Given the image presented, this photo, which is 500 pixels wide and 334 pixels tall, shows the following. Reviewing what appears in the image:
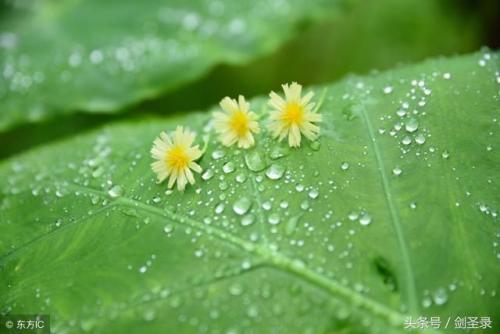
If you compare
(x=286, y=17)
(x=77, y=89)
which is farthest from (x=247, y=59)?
(x=77, y=89)

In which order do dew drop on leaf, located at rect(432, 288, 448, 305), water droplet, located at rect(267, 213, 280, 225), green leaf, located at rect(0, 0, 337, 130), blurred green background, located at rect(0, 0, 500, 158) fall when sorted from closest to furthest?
1. dew drop on leaf, located at rect(432, 288, 448, 305)
2. water droplet, located at rect(267, 213, 280, 225)
3. green leaf, located at rect(0, 0, 337, 130)
4. blurred green background, located at rect(0, 0, 500, 158)

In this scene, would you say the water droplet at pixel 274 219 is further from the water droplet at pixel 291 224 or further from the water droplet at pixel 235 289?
the water droplet at pixel 235 289

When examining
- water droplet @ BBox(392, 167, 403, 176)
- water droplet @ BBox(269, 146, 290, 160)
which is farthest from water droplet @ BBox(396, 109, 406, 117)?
water droplet @ BBox(269, 146, 290, 160)

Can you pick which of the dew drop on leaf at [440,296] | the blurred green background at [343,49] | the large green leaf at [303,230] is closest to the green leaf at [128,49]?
the blurred green background at [343,49]

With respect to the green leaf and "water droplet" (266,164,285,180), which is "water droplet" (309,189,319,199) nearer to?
"water droplet" (266,164,285,180)

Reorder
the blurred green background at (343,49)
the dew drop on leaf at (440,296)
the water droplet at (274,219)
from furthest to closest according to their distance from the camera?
the blurred green background at (343,49), the water droplet at (274,219), the dew drop on leaf at (440,296)

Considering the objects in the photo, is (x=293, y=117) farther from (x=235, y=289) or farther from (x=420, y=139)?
(x=235, y=289)

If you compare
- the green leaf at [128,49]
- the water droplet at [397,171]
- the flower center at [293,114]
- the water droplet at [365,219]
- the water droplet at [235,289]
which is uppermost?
the green leaf at [128,49]
